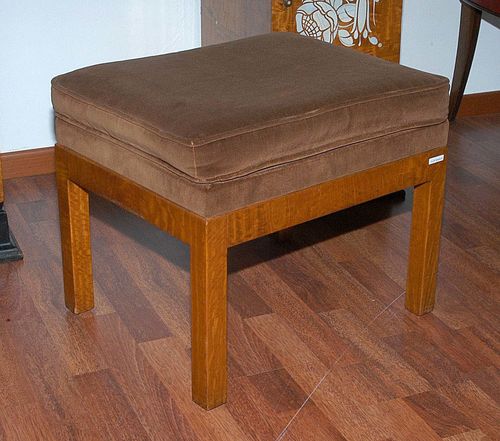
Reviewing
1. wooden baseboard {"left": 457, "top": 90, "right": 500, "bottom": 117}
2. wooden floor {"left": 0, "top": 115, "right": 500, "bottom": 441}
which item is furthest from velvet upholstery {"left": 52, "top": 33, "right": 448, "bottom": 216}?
wooden baseboard {"left": 457, "top": 90, "right": 500, "bottom": 117}

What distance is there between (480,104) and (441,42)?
0.86ft

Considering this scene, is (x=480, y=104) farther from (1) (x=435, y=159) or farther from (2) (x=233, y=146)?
(2) (x=233, y=146)

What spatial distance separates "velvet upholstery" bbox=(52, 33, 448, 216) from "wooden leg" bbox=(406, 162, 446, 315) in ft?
0.31

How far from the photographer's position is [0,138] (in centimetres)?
245

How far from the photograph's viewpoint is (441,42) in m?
2.82

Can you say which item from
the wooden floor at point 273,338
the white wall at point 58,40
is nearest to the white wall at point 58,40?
the white wall at point 58,40

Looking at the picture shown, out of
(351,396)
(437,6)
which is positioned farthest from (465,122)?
(351,396)

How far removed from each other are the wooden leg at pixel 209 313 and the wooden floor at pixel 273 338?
0.13ft

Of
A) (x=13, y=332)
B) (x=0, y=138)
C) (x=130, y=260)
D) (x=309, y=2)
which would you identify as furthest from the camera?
(x=0, y=138)

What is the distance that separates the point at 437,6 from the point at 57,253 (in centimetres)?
134

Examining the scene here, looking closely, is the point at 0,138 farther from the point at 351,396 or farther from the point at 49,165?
the point at 351,396

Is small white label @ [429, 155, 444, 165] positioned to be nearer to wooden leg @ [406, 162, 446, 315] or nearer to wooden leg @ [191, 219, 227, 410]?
wooden leg @ [406, 162, 446, 315]

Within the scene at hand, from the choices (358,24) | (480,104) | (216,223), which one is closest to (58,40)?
(358,24)

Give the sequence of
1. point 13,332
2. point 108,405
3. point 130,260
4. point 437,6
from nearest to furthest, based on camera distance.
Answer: point 108,405 < point 13,332 < point 130,260 < point 437,6
